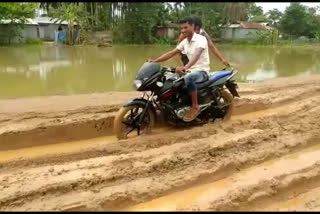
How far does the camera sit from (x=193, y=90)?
17.8 ft

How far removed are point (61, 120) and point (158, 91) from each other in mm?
1489

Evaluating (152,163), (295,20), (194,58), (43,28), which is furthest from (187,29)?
(295,20)

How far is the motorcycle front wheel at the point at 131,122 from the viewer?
203 inches

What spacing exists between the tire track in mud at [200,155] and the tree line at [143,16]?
2690 cm

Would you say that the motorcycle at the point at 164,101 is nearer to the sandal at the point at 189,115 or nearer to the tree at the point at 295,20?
the sandal at the point at 189,115

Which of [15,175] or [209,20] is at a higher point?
[209,20]

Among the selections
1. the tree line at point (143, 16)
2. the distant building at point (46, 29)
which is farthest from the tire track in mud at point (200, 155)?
the distant building at point (46, 29)

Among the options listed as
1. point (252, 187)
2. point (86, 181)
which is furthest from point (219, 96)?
point (86, 181)

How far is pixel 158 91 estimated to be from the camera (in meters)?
5.35

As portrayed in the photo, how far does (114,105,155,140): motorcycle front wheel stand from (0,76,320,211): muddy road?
184 millimetres

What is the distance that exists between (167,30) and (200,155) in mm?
35385

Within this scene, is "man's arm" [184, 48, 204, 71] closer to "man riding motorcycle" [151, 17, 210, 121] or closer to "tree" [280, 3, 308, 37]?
"man riding motorcycle" [151, 17, 210, 121]

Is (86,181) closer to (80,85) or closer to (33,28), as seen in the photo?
(80,85)

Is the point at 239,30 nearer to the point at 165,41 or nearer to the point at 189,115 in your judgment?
the point at 165,41
